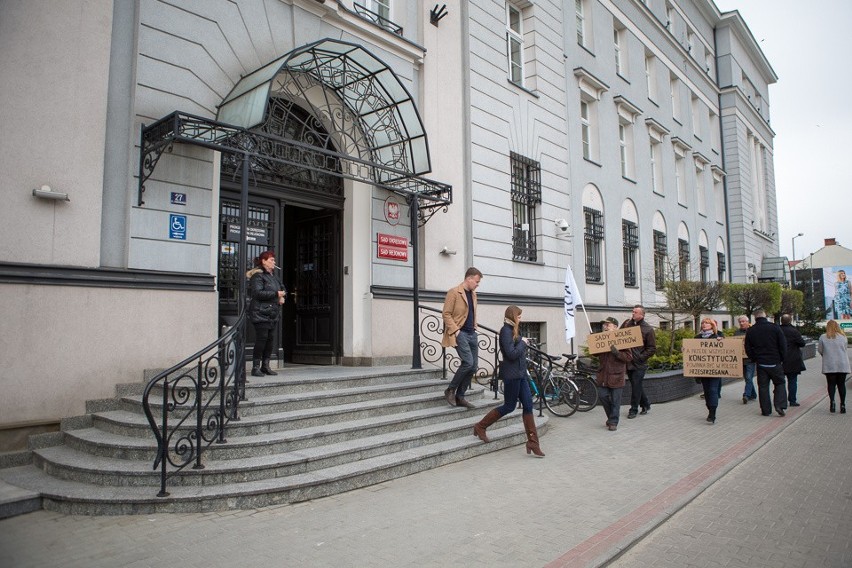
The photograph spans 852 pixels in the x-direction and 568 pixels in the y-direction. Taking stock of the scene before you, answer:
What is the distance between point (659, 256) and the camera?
69.4ft

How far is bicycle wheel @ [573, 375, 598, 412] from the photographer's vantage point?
10492 mm

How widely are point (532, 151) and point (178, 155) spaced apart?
9174mm

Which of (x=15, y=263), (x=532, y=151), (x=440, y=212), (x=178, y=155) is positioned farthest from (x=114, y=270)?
(x=532, y=151)

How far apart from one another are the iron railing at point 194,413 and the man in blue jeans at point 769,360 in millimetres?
8822

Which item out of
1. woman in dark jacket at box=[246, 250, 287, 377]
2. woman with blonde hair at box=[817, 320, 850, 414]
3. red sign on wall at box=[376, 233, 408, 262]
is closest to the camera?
woman in dark jacket at box=[246, 250, 287, 377]

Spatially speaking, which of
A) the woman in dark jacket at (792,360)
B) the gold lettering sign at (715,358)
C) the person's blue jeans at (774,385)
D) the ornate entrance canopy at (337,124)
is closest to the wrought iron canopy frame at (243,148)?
the ornate entrance canopy at (337,124)

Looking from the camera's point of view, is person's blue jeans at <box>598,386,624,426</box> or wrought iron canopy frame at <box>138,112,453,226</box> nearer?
wrought iron canopy frame at <box>138,112,453,226</box>

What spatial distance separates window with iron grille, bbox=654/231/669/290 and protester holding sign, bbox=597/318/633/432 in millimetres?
11653

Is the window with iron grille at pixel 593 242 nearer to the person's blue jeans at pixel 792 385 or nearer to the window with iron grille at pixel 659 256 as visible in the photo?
the window with iron grille at pixel 659 256

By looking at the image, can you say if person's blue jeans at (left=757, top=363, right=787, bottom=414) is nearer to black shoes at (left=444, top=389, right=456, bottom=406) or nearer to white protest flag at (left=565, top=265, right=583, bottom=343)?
white protest flag at (left=565, top=265, right=583, bottom=343)

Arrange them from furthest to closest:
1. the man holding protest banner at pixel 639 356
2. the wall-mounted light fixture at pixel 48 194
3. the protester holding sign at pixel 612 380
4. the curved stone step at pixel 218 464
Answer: the man holding protest banner at pixel 639 356
the protester holding sign at pixel 612 380
the wall-mounted light fixture at pixel 48 194
the curved stone step at pixel 218 464

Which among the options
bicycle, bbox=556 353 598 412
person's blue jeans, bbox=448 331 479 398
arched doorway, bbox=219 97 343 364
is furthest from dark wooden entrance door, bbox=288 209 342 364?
Result: bicycle, bbox=556 353 598 412

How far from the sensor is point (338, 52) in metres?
9.06

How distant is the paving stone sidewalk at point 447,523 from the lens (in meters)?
4.19
